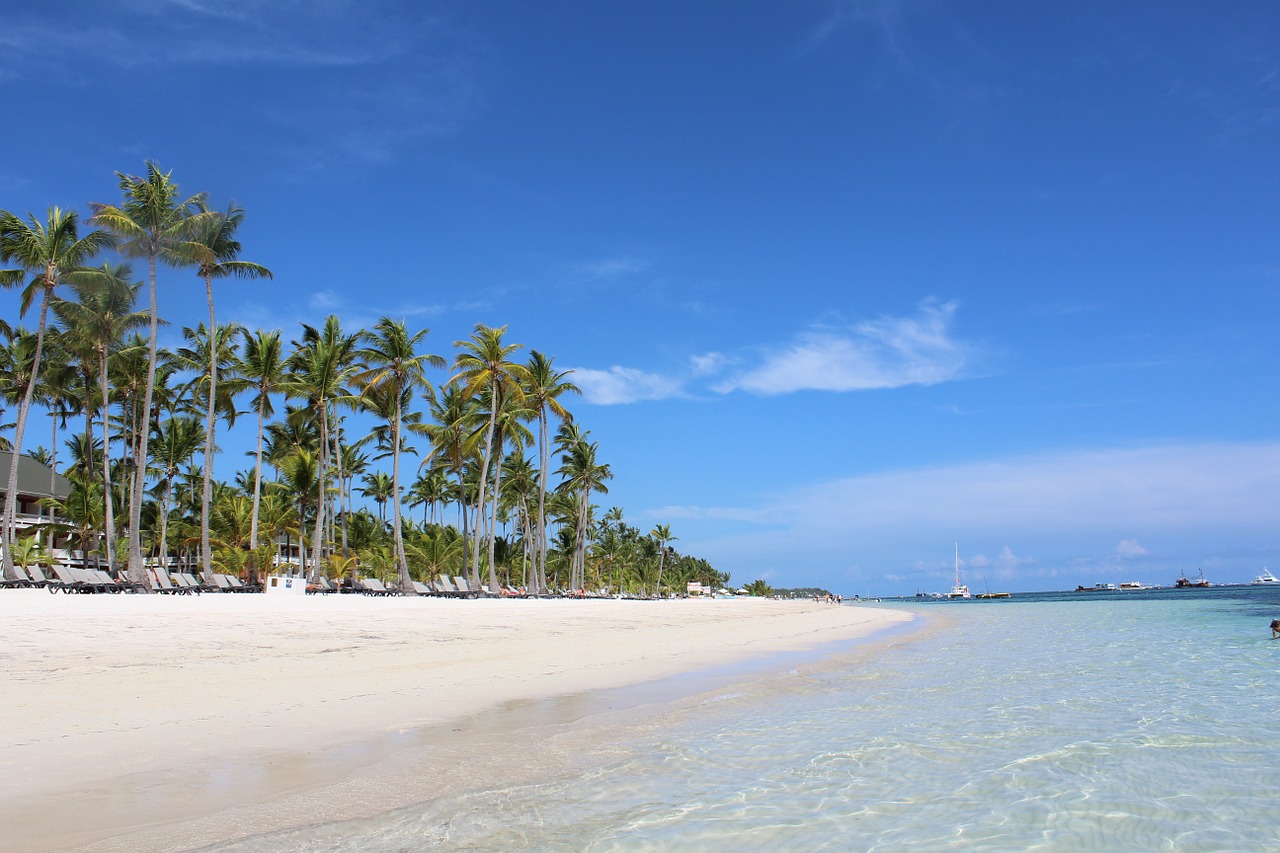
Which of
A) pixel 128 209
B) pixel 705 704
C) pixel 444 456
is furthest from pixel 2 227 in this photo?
pixel 705 704

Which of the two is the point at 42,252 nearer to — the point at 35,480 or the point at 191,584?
the point at 191,584

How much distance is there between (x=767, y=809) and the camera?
508 cm

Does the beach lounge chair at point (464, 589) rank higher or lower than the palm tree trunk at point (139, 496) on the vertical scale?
lower

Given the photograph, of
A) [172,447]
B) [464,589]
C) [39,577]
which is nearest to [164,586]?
[39,577]

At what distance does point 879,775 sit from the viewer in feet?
19.7

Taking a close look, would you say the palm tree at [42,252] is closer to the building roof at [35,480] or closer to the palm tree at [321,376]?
the palm tree at [321,376]

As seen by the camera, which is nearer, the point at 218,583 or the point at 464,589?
the point at 218,583

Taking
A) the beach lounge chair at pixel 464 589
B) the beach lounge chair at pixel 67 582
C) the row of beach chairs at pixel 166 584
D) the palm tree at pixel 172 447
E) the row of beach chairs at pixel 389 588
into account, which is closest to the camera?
the beach lounge chair at pixel 67 582

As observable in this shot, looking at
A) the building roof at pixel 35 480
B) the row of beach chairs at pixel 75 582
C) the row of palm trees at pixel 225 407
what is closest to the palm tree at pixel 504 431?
the row of palm trees at pixel 225 407

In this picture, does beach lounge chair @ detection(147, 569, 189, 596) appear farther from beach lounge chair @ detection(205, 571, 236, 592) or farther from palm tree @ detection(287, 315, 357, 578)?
palm tree @ detection(287, 315, 357, 578)

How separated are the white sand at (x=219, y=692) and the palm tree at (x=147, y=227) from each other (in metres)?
9.89

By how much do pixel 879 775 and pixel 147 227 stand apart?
94.3 feet

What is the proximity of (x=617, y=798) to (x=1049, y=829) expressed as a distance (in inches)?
106

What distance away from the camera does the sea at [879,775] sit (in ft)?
15.0
